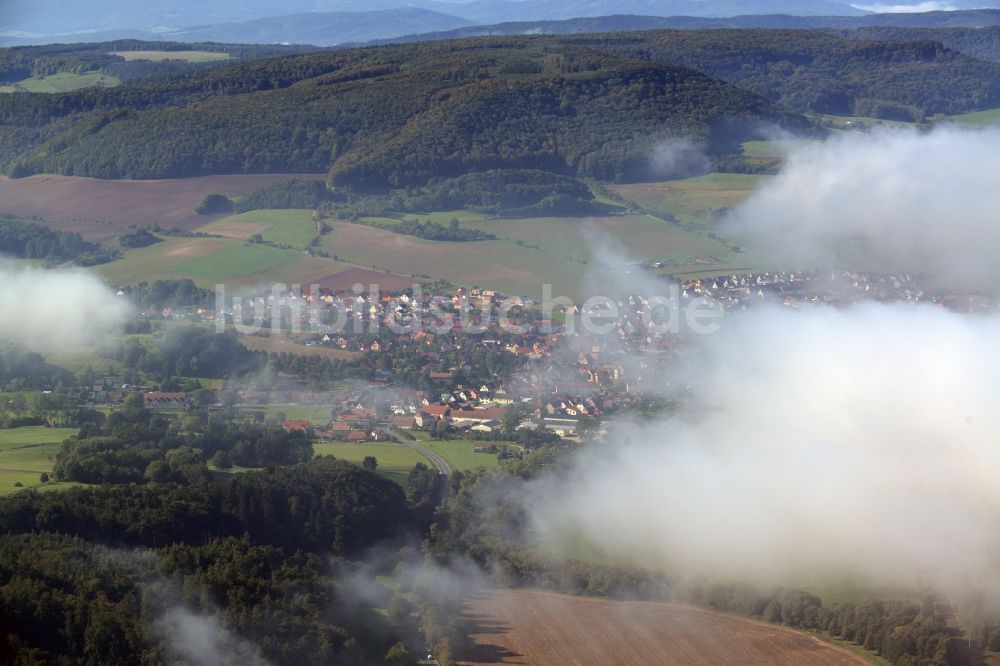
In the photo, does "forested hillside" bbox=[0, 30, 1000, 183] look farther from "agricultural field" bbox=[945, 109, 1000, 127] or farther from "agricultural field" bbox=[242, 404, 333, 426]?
"agricultural field" bbox=[242, 404, 333, 426]

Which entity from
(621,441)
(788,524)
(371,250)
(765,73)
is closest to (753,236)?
(371,250)

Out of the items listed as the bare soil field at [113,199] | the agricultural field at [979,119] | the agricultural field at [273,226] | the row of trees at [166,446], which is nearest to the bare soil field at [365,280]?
the agricultural field at [273,226]

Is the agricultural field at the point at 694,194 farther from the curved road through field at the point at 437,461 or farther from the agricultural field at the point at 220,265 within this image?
the curved road through field at the point at 437,461

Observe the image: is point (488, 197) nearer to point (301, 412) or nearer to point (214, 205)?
point (214, 205)

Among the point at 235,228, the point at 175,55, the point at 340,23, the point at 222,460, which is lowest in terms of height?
the point at 222,460

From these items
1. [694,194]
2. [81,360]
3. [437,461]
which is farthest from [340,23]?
[437,461]

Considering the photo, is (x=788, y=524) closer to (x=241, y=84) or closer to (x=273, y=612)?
(x=273, y=612)

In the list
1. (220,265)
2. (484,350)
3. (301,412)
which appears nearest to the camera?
(301,412)
